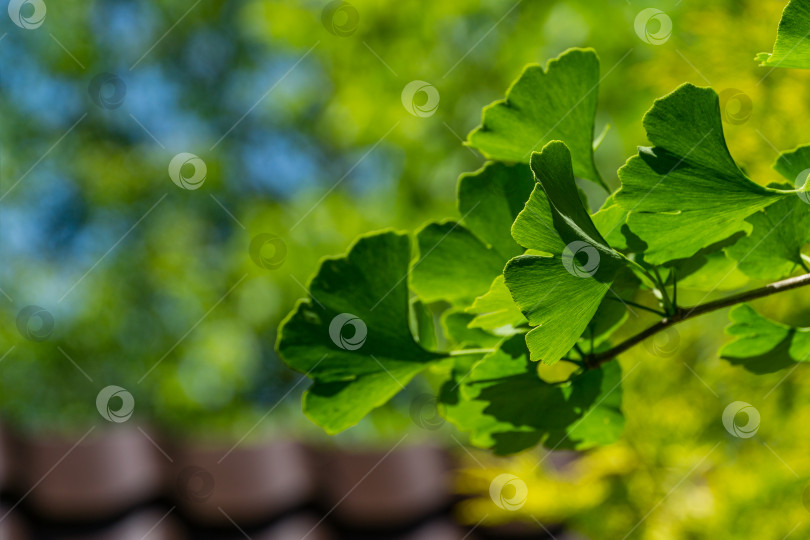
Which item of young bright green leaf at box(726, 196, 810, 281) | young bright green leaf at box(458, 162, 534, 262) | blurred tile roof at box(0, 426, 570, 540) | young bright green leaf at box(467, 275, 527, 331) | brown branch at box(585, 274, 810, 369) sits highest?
young bright green leaf at box(458, 162, 534, 262)

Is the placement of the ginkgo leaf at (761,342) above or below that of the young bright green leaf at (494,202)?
below

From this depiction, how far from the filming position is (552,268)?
0.76 ft

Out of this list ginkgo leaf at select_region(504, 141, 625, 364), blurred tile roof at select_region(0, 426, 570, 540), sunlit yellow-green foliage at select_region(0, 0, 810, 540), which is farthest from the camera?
blurred tile roof at select_region(0, 426, 570, 540)

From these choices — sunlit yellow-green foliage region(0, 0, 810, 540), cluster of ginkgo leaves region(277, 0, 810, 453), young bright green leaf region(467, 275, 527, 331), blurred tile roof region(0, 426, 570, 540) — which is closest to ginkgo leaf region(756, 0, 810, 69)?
cluster of ginkgo leaves region(277, 0, 810, 453)

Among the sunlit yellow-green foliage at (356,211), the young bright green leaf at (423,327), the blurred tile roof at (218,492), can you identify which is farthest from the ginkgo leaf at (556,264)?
the blurred tile roof at (218,492)

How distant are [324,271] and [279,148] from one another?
13.8 feet

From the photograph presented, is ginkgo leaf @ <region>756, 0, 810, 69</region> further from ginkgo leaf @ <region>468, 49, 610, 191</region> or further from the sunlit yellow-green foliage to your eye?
the sunlit yellow-green foliage

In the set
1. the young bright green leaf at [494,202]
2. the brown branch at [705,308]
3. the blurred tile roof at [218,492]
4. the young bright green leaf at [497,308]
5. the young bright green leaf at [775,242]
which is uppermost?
the young bright green leaf at [494,202]

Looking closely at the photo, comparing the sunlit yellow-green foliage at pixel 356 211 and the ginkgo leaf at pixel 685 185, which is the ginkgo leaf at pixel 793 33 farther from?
the sunlit yellow-green foliage at pixel 356 211

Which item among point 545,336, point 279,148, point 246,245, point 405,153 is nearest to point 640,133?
point 405,153

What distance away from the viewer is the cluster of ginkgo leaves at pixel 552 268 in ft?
0.78

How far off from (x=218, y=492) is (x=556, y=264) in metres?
1.25

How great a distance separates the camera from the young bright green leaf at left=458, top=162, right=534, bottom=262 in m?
0.29

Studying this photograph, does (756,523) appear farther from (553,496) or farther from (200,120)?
(200,120)
